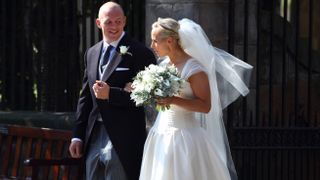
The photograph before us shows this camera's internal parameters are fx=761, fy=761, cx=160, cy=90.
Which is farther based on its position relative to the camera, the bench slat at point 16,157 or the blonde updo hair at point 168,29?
the bench slat at point 16,157

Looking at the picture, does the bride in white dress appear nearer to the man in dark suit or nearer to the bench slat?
the man in dark suit

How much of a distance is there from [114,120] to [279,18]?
3.51 meters

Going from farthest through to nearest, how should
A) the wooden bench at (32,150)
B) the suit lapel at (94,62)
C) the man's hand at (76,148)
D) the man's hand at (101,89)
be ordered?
the wooden bench at (32,150) < the man's hand at (76,148) < the suit lapel at (94,62) < the man's hand at (101,89)

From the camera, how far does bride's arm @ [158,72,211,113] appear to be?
5156mm

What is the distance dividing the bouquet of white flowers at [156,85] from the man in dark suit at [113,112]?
1.20 feet

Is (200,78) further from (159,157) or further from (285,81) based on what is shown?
(285,81)

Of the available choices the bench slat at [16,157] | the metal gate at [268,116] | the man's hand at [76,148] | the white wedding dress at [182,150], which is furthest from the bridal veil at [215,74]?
the bench slat at [16,157]

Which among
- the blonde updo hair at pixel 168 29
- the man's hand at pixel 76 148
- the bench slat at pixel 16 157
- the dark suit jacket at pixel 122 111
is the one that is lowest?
the bench slat at pixel 16 157

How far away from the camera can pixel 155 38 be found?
525cm

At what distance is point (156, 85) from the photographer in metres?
5.07

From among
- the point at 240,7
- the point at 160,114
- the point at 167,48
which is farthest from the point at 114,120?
the point at 240,7

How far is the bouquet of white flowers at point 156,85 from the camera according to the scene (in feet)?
16.6

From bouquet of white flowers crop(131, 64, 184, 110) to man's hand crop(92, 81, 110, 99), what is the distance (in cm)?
27

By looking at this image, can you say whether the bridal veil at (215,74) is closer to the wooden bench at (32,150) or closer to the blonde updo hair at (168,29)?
the blonde updo hair at (168,29)
